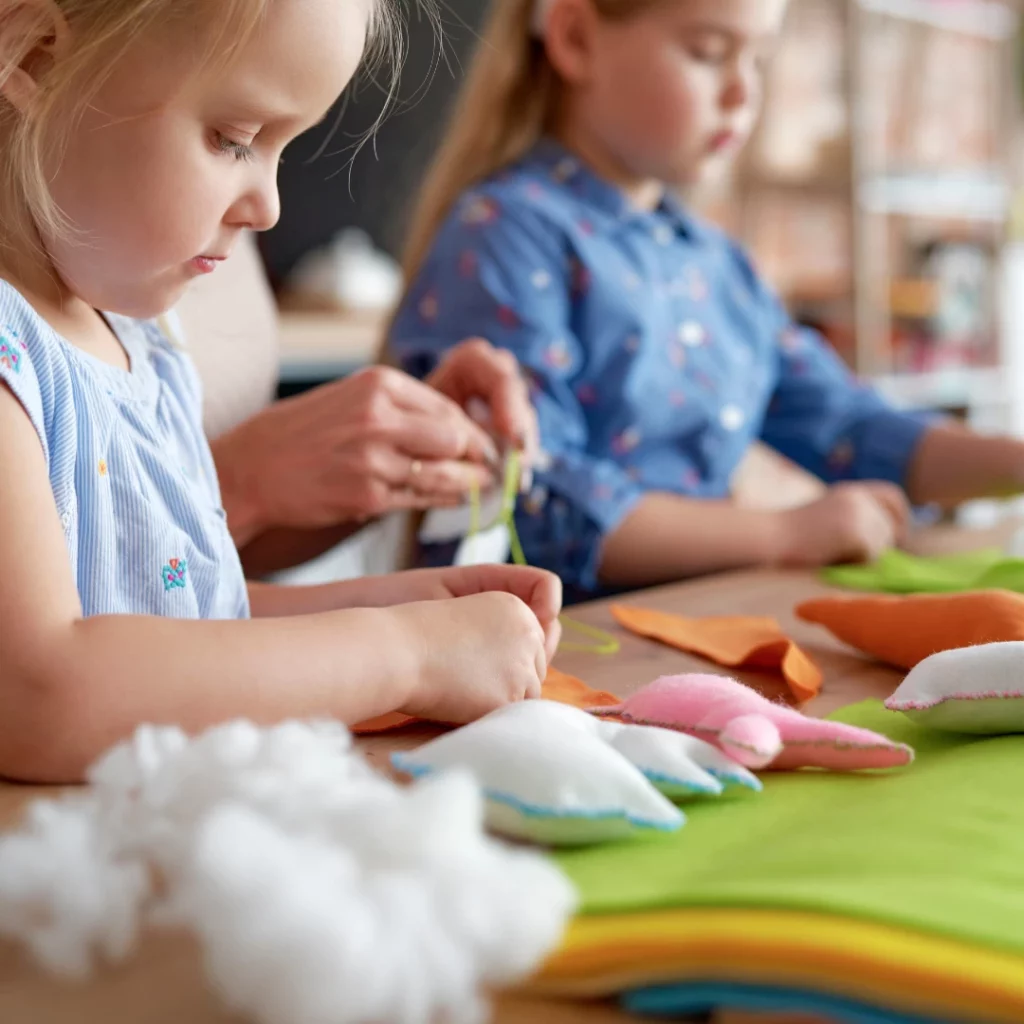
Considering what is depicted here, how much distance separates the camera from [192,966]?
1.18ft

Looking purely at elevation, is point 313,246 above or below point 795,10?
below

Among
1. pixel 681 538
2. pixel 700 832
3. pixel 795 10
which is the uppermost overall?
pixel 795 10

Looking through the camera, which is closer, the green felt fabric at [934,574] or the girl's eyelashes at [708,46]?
the green felt fabric at [934,574]

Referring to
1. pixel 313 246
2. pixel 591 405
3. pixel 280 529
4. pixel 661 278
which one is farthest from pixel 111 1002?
pixel 313 246

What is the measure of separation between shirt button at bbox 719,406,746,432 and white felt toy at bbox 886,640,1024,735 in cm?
87

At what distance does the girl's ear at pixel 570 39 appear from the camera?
4.65ft

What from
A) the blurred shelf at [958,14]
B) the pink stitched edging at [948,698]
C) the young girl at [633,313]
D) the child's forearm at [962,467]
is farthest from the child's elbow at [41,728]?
the blurred shelf at [958,14]

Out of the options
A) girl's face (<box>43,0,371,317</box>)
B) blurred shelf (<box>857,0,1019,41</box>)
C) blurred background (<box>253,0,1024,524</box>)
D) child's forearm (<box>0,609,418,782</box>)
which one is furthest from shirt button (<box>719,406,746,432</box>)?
blurred shelf (<box>857,0,1019,41</box>)

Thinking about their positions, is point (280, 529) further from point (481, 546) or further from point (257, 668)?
point (257, 668)

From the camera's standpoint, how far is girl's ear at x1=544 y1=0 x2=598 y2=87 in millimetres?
1418

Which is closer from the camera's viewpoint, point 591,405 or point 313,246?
point 591,405

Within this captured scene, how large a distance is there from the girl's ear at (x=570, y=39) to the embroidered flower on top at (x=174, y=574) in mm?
893

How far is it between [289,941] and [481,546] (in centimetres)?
71

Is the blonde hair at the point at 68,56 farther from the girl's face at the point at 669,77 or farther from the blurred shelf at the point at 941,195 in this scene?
the blurred shelf at the point at 941,195
